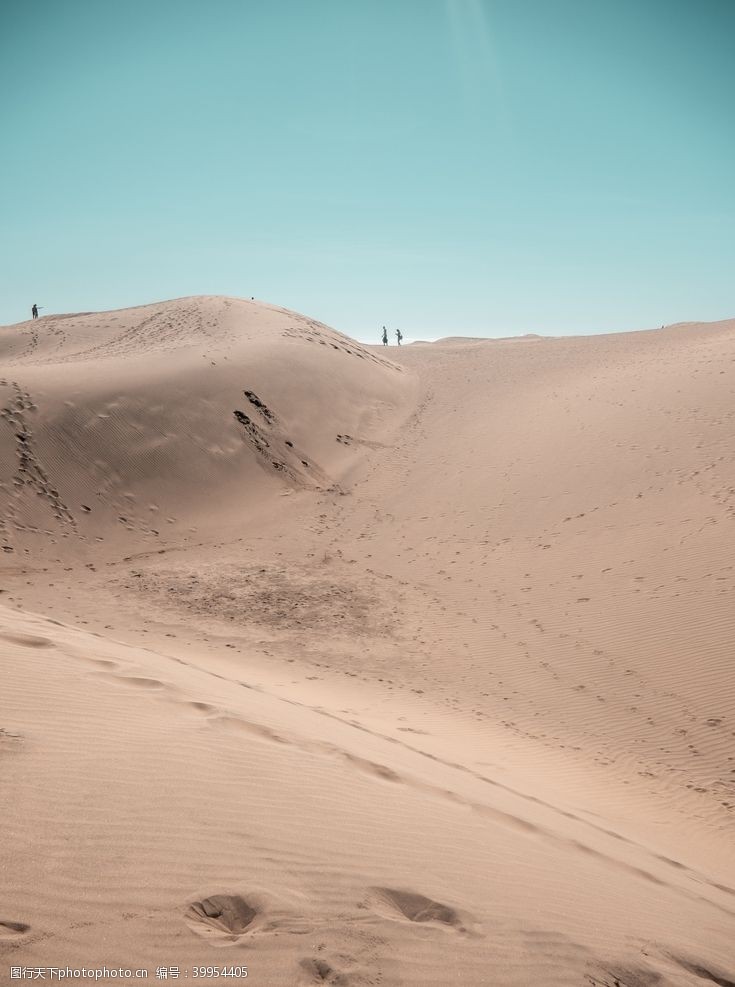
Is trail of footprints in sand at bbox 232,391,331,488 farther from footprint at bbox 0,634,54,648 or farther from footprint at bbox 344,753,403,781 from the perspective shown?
footprint at bbox 344,753,403,781

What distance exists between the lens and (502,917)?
3684 mm

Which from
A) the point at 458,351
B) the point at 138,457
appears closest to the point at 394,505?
the point at 138,457

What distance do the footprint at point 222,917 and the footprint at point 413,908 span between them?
664 mm

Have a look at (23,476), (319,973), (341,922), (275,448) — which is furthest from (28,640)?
(275,448)

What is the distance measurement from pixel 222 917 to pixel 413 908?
999 mm

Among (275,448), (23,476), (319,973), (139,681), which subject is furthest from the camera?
(275,448)

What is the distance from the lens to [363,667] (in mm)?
11023

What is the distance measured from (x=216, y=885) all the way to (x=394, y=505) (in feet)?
52.7

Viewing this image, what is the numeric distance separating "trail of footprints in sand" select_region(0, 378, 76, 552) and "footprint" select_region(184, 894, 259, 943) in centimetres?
1366

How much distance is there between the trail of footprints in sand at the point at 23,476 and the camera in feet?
52.2

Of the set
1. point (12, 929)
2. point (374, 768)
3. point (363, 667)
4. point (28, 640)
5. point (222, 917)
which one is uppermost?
point (28, 640)

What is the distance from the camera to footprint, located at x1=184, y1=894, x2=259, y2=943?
308 cm

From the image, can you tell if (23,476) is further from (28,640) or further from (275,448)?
(28,640)

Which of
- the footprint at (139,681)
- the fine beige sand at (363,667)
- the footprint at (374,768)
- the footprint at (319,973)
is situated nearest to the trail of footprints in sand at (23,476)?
the fine beige sand at (363,667)
